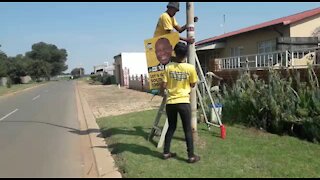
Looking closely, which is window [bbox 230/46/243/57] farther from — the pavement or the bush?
the pavement

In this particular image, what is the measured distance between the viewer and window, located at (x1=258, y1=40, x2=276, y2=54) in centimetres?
1932

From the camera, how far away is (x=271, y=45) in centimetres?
1950

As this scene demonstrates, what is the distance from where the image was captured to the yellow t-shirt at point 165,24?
284 inches

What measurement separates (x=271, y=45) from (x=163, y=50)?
13.4 metres

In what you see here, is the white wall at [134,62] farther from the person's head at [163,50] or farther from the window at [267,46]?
the person's head at [163,50]

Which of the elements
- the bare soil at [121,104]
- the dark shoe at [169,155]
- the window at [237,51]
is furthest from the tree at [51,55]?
the dark shoe at [169,155]

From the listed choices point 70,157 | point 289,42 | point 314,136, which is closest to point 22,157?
point 70,157

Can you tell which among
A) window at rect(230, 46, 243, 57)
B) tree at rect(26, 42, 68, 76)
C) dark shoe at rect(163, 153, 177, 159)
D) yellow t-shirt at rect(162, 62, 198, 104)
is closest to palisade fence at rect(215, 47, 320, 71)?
yellow t-shirt at rect(162, 62, 198, 104)

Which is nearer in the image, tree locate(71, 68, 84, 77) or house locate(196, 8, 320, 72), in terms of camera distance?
house locate(196, 8, 320, 72)

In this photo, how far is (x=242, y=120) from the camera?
900 cm

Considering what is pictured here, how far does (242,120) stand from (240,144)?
2.02 m

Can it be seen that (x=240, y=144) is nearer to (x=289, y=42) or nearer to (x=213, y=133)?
(x=213, y=133)

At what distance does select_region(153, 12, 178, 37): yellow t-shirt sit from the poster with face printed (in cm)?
13

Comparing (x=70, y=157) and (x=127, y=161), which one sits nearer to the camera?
(x=127, y=161)
